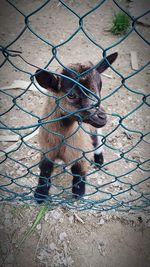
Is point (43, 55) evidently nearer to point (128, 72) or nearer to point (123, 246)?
point (128, 72)

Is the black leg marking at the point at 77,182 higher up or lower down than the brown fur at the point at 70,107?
lower down

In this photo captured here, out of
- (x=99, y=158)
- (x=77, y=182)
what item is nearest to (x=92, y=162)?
(x=77, y=182)

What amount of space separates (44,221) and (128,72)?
280 centimetres

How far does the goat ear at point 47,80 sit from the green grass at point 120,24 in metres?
3.41

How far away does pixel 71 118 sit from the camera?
2.46 metres

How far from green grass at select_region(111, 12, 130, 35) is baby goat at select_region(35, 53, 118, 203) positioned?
2.60m

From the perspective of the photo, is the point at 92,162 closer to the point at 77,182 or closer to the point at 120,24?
the point at 77,182

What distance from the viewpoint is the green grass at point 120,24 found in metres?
5.11

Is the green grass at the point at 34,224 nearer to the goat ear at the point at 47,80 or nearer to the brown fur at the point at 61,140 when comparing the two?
the brown fur at the point at 61,140

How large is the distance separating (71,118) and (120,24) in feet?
10.8

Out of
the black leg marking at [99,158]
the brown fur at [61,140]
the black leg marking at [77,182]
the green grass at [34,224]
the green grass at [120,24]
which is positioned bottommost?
the green grass at [34,224]

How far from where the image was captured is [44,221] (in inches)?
111

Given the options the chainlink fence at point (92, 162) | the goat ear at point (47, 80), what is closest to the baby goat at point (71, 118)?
the goat ear at point (47, 80)

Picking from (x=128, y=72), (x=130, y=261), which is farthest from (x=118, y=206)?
(x=128, y=72)
